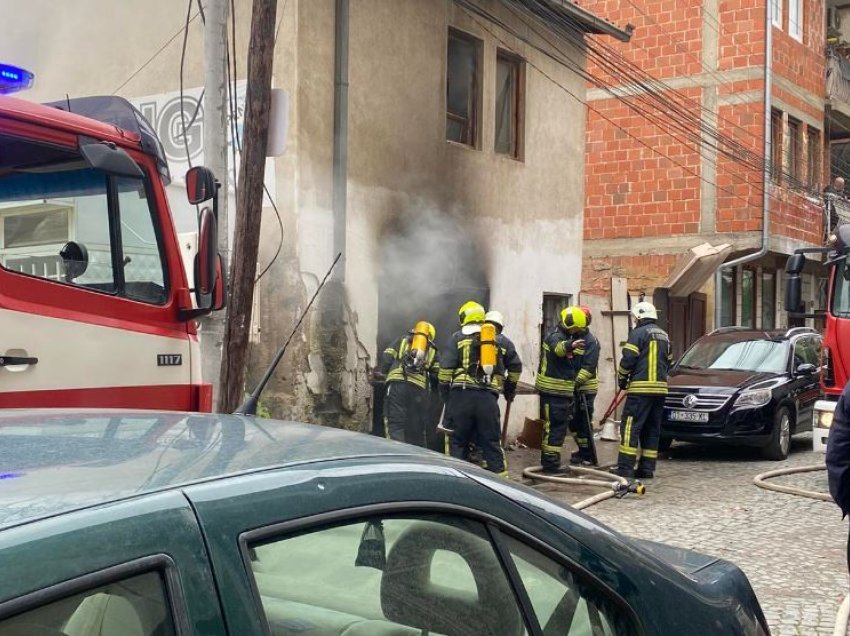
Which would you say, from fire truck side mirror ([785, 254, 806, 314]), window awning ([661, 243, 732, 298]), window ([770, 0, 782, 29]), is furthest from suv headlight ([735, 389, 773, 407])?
window ([770, 0, 782, 29])

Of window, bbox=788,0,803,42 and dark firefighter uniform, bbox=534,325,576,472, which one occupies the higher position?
window, bbox=788,0,803,42

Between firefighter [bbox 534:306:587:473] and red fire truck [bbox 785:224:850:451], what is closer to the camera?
red fire truck [bbox 785:224:850:451]

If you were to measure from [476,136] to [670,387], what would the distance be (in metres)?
4.16

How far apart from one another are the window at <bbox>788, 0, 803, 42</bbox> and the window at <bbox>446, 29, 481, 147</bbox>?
10766mm

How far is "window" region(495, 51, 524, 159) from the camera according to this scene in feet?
44.5

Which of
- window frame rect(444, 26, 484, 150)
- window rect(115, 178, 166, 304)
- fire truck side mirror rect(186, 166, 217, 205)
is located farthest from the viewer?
window frame rect(444, 26, 484, 150)

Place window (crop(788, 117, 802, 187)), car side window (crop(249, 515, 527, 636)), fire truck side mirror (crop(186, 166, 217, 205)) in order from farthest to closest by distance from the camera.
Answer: window (crop(788, 117, 802, 187)) → fire truck side mirror (crop(186, 166, 217, 205)) → car side window (crop(249, 515, 527, 636))

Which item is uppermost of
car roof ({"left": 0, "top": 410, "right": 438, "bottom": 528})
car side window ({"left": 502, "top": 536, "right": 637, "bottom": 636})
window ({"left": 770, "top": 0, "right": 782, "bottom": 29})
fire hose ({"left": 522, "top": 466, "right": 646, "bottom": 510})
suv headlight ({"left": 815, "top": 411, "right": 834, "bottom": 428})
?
window ({"left": 770, "top": 0, "right": 782, "bottom": 29})

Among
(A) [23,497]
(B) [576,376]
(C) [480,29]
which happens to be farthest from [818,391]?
(A) [23,497]

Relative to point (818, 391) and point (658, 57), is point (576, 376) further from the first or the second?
point (658, 57)

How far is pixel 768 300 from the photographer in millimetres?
22578

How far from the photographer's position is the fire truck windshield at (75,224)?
4551 millimetres

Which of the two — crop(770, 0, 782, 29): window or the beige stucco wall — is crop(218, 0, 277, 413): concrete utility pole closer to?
the beige stucco wall

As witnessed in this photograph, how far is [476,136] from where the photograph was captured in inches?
504
